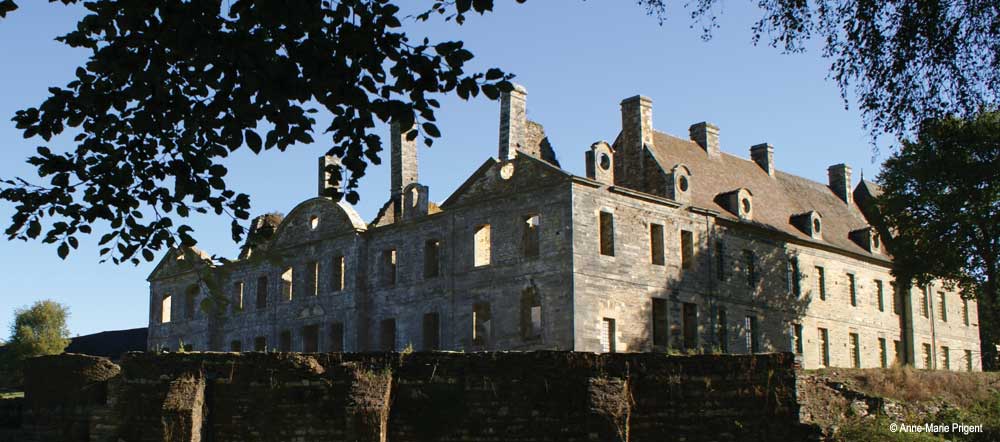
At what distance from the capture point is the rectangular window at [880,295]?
140 feet

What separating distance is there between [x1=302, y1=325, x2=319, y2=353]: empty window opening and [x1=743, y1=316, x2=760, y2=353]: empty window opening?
46.3 ft

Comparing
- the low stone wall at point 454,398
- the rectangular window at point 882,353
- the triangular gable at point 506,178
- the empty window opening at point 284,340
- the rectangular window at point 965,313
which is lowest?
the low stone wall at point 454,398

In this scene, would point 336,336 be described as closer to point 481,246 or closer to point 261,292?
point 261,292

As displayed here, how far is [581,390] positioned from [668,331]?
18207 millimetres

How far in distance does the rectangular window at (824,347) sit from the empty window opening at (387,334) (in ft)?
47.2

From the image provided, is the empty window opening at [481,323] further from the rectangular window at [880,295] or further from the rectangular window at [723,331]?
the rectangular window at [880,295]

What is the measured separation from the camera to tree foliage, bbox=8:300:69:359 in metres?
52.7

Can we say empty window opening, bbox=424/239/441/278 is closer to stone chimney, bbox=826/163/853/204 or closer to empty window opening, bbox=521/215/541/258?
empty window opening, bbox=521/215/541/258

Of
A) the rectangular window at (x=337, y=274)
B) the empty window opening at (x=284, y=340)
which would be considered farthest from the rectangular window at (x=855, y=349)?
the empty window opening at (x=284, y=340)

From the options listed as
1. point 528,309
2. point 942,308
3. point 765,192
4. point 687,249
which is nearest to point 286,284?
point 528,309

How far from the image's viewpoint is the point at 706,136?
1629 inches

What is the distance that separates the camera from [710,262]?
35469 millimetres

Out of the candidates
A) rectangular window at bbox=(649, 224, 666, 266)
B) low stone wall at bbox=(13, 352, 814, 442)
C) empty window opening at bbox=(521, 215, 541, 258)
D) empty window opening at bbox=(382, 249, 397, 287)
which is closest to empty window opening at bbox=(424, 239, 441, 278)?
empty window opening at bbox=(382, 249, 397, 287)

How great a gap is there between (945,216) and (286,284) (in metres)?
22.2
